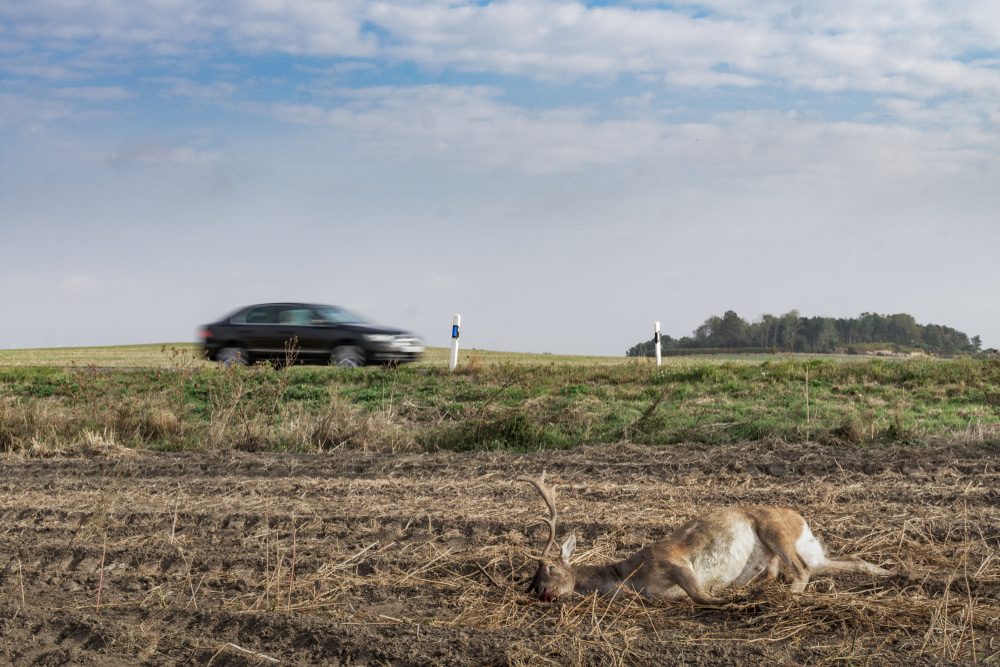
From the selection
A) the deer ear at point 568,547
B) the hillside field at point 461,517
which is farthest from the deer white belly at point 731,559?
the deer ear at point 568,547

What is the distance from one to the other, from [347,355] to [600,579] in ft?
51.5

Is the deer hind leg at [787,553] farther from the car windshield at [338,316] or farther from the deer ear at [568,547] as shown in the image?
the car windshield at [338,316]

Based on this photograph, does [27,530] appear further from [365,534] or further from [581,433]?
[581,433]

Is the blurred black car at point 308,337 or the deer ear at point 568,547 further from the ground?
the blurred black car at point 308,337

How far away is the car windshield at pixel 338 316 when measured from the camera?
20.6 metres

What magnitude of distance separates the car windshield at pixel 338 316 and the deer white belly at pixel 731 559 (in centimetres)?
1599

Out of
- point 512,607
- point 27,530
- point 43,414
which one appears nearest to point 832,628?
point 512,607

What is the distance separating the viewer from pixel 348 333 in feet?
66.8

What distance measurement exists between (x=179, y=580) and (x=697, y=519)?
9.56ft

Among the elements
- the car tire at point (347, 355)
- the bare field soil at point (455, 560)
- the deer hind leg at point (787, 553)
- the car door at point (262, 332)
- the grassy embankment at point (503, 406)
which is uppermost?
the car door at point (262, 332)

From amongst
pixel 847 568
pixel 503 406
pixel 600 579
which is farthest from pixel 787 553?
pixel 503 406

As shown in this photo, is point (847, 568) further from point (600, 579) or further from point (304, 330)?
point (304, 330)

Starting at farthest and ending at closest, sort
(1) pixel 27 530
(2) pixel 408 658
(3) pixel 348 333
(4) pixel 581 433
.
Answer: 1. (3) pixel 348 333
2. (4) pixel 581 433
3. (1) pixel 27 530
4. (2) pixel 408 658

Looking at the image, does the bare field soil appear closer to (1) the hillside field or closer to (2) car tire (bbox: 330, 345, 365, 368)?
(1) the hillside field
